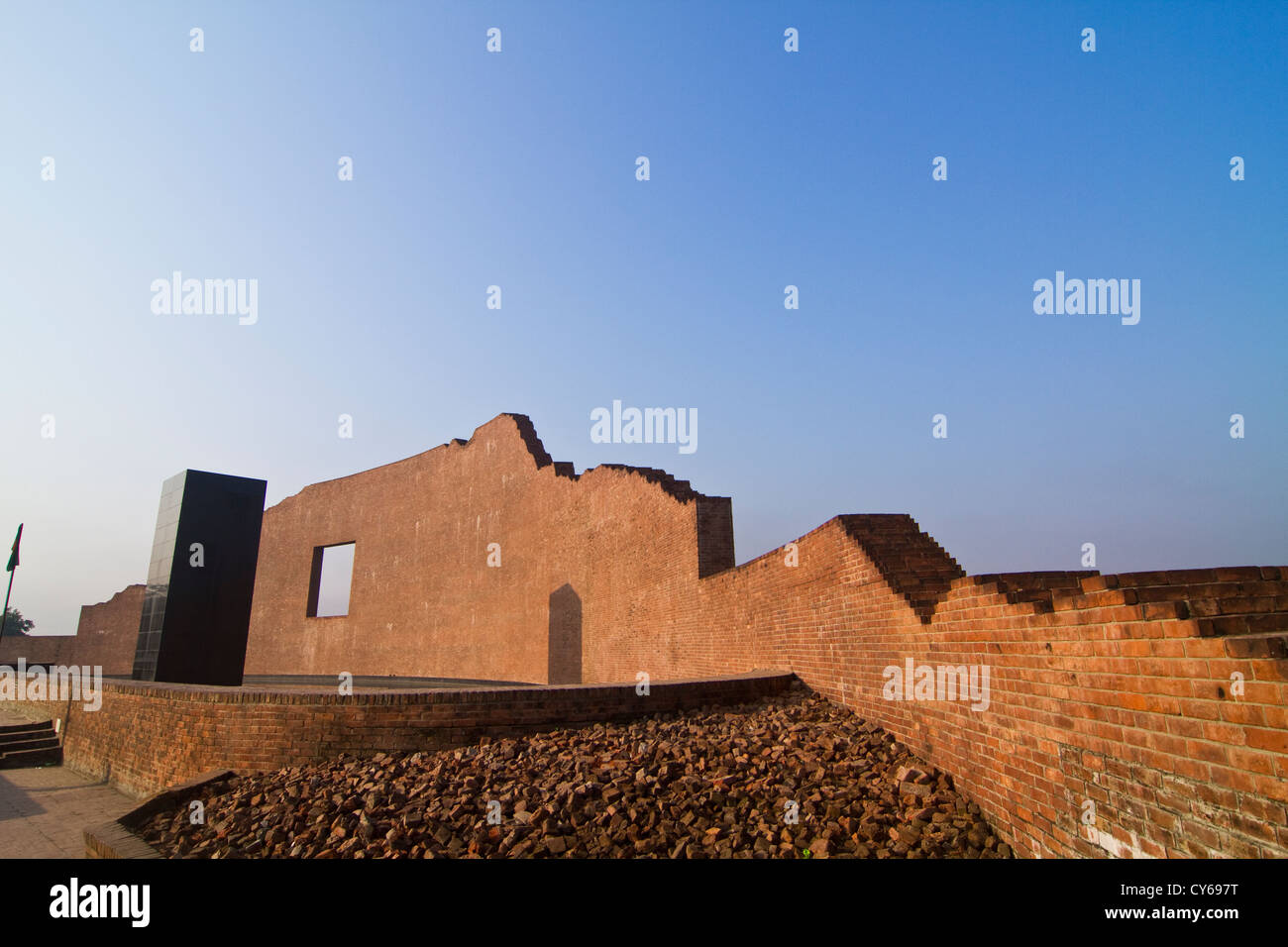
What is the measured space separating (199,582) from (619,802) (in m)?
9.75

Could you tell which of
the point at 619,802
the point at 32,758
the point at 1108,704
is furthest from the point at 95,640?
the point at 1108,704

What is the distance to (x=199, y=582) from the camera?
11.4m

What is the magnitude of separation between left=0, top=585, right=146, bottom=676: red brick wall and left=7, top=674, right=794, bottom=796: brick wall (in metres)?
32.0

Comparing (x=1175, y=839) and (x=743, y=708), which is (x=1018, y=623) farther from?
(x=743, y=708)

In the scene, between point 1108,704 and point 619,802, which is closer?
point 1108,704

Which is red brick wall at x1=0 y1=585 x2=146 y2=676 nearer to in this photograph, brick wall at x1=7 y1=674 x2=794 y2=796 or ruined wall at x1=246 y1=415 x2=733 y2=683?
ruined wall at x1=246 y1=415 x2=733 y2=683

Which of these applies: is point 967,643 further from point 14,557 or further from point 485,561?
point 14,557

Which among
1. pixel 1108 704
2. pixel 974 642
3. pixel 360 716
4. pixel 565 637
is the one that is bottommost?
pixel 565 637

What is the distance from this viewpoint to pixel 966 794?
4.39 meters

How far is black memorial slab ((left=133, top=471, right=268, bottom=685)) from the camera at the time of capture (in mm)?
11070

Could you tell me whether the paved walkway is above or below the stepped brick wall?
below

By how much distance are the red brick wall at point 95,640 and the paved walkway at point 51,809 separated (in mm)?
28085

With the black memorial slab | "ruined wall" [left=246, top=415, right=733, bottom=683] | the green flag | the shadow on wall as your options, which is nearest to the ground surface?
"ruined wall" [left=246, top=415, right=733, bottom=683]
